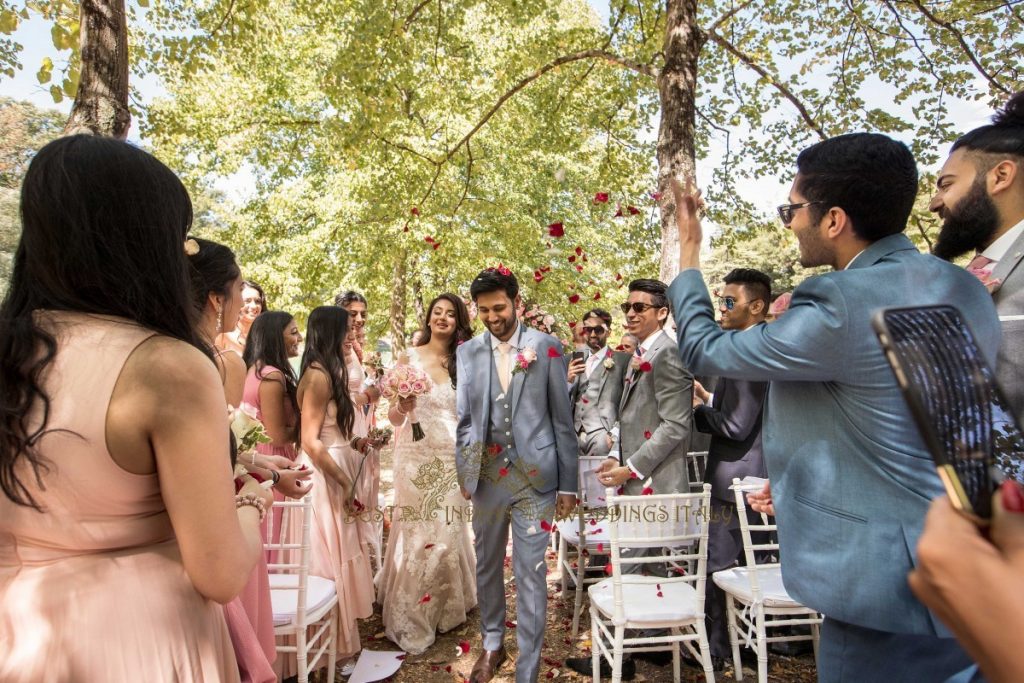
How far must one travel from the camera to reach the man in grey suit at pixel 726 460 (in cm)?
410

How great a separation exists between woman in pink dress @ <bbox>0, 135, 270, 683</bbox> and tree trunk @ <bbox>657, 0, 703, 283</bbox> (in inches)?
187

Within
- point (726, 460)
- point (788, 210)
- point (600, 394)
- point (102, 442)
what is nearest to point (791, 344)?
point (788, 210)

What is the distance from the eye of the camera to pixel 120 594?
4.39 feet

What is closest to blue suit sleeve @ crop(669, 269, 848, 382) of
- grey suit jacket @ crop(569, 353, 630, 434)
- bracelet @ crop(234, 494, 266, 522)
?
bracelet @ crop(234, 494, 266, 522)

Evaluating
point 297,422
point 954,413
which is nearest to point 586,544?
point 297,422

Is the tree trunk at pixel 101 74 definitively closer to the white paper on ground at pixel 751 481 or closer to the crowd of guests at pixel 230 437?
the crowd of guests at pixel 230 437

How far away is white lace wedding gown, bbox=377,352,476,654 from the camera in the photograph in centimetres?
471

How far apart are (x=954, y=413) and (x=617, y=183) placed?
8.01 metres

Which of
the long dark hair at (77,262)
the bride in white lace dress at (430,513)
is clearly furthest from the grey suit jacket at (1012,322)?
the bride in white lace dress at (430,513)

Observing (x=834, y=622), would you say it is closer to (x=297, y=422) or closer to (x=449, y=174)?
(x=297, y=422)

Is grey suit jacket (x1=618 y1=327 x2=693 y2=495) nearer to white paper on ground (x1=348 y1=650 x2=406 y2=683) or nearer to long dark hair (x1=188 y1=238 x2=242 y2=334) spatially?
white paper on ground (x1=348 y1=650 x2=406 y2=683)

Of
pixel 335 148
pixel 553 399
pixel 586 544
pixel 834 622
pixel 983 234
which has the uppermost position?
pixel 335 148

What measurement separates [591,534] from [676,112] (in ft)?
12.2

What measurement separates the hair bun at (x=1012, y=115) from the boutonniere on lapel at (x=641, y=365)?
7.49 feet
